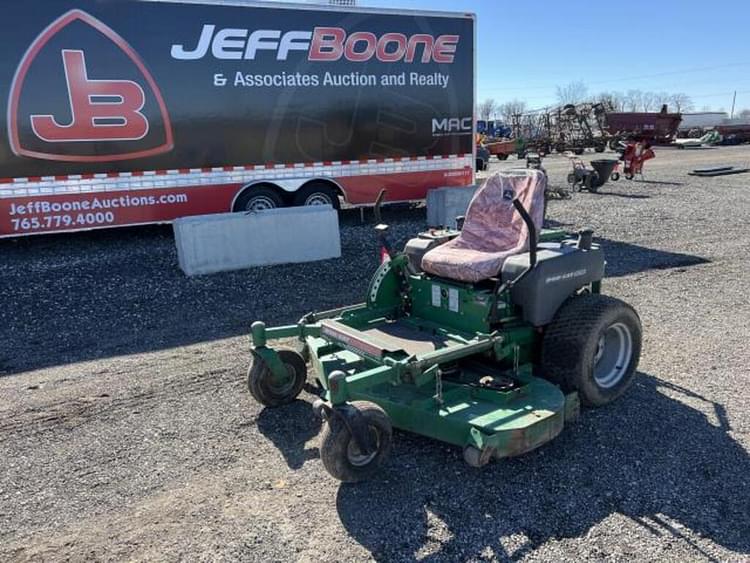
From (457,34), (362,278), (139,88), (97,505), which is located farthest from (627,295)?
(139,88)

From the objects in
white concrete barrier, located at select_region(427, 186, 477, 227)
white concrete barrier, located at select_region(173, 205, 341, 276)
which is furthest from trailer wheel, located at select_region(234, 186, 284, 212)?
white concrete barrier, located at select_region(427, 186, 477, 227)

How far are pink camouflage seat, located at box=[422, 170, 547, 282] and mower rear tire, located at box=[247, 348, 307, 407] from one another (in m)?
1.14

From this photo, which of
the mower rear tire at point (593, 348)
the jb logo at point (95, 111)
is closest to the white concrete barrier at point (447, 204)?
the jb logo at point (95, 111)

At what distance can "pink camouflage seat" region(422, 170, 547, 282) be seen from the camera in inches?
161

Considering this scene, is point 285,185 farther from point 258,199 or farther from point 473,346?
point 473,346

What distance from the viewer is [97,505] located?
3.23m

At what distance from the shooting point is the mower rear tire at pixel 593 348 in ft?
12.8

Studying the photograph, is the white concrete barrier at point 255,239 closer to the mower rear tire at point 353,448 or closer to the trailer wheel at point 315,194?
the trailer wheel at point 315,194

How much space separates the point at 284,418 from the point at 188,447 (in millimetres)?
638

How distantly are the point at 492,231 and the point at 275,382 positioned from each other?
1.95 metres

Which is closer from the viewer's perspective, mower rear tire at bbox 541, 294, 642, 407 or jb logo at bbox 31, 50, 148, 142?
mower rear tire at bbox 541, 294, 642, 407

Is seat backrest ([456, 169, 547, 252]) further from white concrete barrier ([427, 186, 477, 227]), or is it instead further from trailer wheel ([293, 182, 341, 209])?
trailer wheel ([293, 182, 341, 209])

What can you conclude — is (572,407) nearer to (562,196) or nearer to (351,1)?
(351,1)

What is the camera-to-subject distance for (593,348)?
3.92 metres
